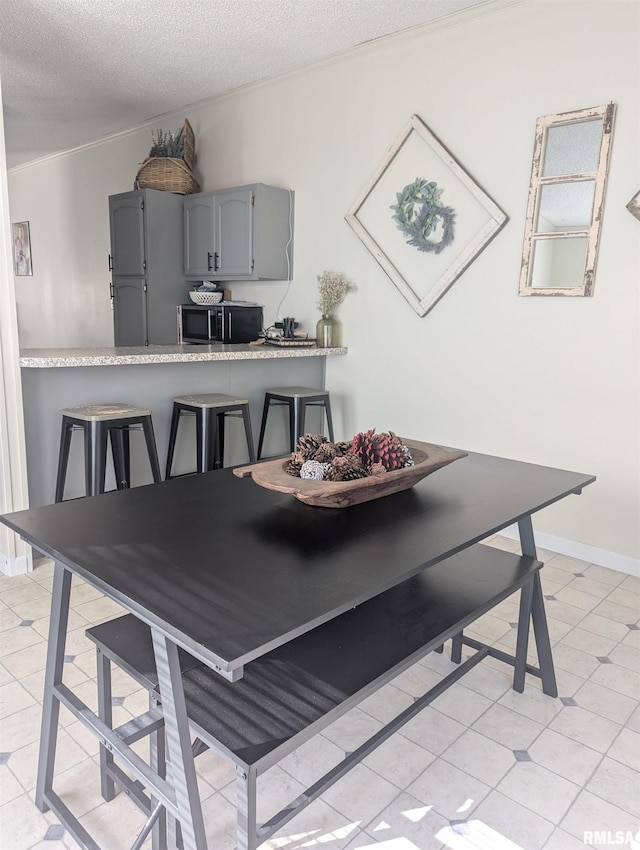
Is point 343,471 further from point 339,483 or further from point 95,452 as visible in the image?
point 95,452

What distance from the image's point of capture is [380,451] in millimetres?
1725

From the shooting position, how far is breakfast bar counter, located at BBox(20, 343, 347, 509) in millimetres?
2970

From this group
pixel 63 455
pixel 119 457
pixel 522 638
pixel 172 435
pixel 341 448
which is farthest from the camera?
pixel 172 435

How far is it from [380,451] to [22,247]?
24.8 ft

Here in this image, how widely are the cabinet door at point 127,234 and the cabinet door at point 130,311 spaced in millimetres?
102

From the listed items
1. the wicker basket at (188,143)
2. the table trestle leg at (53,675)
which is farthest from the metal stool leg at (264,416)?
the table trestle leg at (53,675)

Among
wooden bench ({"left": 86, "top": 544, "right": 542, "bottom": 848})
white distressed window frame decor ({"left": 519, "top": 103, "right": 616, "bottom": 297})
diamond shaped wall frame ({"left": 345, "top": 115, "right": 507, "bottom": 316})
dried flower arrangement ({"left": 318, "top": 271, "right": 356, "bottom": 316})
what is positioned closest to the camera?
wooden bench ({"left": 86, "top": 544, "right": 542, "bottom": 848})

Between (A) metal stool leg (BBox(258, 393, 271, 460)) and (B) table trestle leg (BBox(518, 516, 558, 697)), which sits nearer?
(B) table trestle leg (BBox(518, 516, 558, 697))

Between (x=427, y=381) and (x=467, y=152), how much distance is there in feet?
4.34

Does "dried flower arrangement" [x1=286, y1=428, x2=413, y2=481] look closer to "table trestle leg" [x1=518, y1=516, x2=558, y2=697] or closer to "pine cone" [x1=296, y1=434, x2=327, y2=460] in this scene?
"pine cone" [x1=296, y1=434, x2=327, y2=460]

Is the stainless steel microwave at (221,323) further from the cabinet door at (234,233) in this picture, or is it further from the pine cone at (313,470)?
the pine cone at (313,470)

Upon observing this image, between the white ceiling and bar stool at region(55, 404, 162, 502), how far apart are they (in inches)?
85.4

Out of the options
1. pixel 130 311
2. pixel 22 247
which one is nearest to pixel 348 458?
pixel 130 311

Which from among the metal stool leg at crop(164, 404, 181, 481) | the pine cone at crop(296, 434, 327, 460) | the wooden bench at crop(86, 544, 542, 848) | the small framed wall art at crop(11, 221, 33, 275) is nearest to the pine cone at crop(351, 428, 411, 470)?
the pine cone at crop(296, 434, 327, 460)
